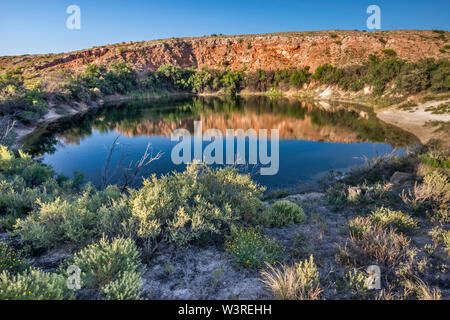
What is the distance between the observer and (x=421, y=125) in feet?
63.5

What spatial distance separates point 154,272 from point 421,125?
77.9 ft

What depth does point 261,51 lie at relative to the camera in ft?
226

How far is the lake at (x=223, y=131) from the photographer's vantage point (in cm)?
1228

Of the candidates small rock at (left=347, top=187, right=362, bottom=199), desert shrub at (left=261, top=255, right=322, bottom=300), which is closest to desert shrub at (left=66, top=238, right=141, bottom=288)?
desert shrub at (left=261, top=255, right=322, bottom=300)

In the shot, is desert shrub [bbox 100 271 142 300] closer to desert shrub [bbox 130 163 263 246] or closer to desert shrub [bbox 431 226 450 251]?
desert shrub [bbox 130 163 263 246]

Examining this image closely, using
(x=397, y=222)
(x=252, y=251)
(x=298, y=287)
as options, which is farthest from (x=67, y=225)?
(x=397, y=222)

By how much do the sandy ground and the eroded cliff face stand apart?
93.3ft

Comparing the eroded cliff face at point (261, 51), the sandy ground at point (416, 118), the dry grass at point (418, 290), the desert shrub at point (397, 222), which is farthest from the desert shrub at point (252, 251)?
the eroded cliff face at point (261, 51)

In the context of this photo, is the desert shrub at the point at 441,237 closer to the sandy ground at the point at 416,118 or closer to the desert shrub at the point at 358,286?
the desert shrub at the point at 358,286

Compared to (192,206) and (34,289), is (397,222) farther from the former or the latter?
(34,289)

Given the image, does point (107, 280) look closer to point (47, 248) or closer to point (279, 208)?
point (47, 248)

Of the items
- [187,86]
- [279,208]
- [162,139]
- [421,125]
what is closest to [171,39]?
[187,86]

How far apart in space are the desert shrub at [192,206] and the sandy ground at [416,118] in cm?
1609

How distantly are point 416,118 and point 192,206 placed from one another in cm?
2506
